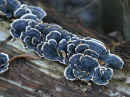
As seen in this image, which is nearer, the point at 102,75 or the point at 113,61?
the point at 102,75

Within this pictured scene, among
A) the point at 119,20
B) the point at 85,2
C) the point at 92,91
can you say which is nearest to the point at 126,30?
the point at 119,20

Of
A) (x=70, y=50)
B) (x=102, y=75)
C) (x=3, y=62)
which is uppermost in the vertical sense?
(x=70, y=50)

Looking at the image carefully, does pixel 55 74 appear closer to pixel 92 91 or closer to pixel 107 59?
pixel 92 91

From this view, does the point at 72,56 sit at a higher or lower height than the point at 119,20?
lower

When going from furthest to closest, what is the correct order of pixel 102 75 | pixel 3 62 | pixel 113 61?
pixel 3 62
pixel 113 61
pixel 102 75

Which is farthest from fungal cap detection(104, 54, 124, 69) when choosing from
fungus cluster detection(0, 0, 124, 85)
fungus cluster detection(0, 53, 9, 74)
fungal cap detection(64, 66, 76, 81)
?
fungus cluster detection(0, 53, 9, 74)

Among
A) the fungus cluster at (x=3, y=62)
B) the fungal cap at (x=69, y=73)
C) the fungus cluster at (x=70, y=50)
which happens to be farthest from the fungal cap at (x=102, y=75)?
the fungus cluster at (x=3, y=62)

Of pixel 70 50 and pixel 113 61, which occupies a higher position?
pixel 70 50

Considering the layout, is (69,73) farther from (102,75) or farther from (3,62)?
(3,62)

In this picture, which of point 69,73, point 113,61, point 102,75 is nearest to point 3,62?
point 69,73

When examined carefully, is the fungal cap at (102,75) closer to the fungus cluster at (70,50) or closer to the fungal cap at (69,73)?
the fungus cluster at (70,50)
